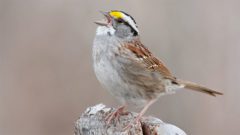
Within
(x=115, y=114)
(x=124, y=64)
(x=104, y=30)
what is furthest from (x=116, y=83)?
(x=115, y=114)

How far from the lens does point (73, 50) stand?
25.7ft

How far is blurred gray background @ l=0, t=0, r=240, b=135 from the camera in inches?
284

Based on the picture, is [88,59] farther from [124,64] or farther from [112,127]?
[112,127]

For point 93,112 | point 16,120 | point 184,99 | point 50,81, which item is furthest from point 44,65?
point 93,112

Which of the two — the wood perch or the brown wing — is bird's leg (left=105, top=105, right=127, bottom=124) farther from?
the brown wing

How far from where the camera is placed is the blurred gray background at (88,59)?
23.6 ft

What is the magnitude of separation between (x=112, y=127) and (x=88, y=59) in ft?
12.0

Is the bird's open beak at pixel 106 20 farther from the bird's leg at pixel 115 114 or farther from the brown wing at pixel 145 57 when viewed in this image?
the bird's leg at pixel 115 114

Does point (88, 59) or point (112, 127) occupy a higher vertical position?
point (112, 127)

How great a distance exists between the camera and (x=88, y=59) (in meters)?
7.64

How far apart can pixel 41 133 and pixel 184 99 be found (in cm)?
157

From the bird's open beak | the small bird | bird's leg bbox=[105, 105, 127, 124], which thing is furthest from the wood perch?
the bird's open beak

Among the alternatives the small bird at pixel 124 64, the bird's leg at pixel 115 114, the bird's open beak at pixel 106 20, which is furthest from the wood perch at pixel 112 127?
the bird's open beak at pixel 106 20

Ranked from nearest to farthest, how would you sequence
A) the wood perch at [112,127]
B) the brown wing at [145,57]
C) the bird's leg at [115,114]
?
1. the wood perch at [112,127]
2. the bird's leg at [115,114]
3. the brown wing at [145,57]
